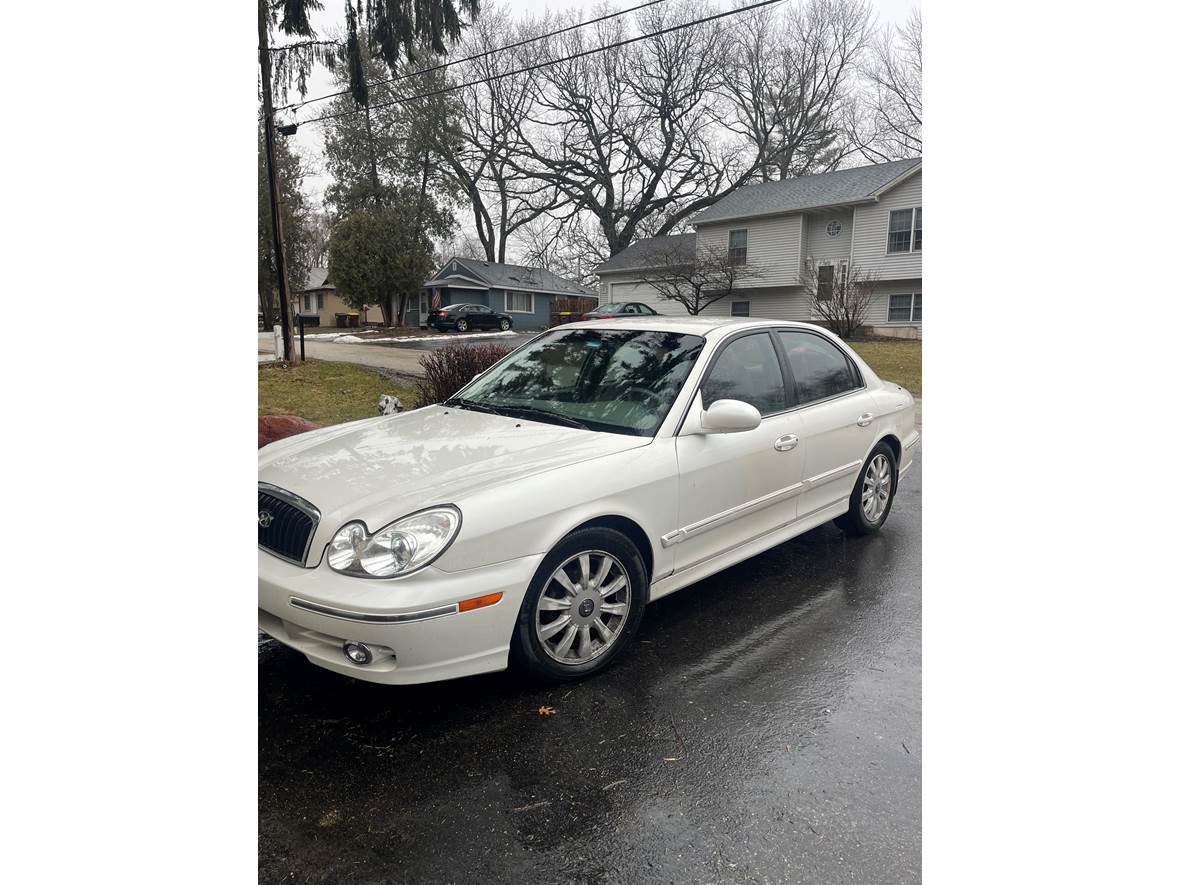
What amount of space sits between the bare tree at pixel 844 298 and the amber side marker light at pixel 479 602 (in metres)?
16.1

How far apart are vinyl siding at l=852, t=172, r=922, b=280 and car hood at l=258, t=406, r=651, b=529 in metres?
18.7

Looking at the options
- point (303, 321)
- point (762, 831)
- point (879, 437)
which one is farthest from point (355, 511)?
point (303, 321)

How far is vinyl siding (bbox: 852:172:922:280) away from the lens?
20172 mm

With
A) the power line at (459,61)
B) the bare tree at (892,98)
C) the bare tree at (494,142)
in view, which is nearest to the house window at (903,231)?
the bare tree at (892,98)

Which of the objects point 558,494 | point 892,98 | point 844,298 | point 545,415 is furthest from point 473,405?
point 844,298

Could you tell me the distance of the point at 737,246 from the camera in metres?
22.4

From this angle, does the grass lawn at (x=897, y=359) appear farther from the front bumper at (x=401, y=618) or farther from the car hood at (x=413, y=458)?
the front bumper at (x=401, y=618)

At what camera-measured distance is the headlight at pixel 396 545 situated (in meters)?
2.43

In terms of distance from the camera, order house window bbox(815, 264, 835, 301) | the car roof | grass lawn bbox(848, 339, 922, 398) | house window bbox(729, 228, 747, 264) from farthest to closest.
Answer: house window bbox(729, 228, 747, 264) < house window bbox(815, 264, 835, 301) < grass lawn bbox(848, 339, 922, 398) < the car roof

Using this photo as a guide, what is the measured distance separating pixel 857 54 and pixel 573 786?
9570mm

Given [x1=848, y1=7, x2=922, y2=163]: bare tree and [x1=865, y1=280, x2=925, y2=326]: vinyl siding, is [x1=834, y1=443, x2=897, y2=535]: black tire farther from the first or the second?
[x1=865, y1=280, x2=925, y2=326]: vinyl siding

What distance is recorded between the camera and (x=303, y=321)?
7.82 m

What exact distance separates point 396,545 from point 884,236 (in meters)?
21.5

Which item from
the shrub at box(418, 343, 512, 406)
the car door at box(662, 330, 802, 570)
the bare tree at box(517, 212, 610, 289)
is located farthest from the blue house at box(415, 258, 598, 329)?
the car door at box(662, 330, 802, 570)
